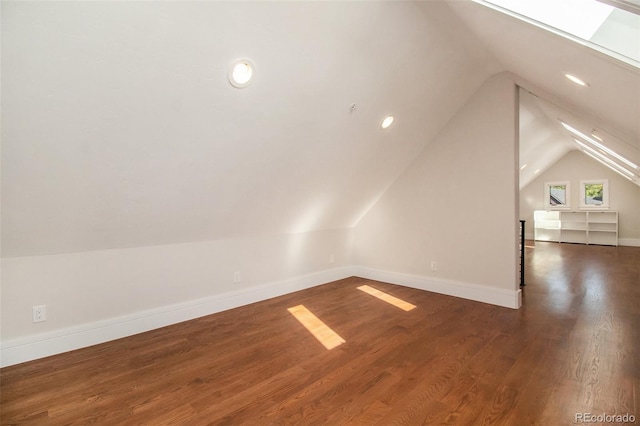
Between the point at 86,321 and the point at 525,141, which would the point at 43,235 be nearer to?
the point at 86,321

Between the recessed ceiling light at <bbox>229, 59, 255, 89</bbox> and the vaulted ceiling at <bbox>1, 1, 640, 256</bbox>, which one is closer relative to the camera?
the vaulted ceiling at <bbox>1, 1, 640, 256</bbox>

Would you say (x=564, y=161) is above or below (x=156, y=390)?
above

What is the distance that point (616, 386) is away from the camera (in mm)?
2002

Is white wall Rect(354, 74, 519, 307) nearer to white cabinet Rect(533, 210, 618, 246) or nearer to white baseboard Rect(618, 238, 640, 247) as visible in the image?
→ white cabinet Rect(533, 210, 618, 246)

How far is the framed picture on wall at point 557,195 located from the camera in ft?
30.3

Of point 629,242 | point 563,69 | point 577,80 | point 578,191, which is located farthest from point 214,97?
point 629,242

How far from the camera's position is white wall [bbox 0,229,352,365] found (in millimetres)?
2428

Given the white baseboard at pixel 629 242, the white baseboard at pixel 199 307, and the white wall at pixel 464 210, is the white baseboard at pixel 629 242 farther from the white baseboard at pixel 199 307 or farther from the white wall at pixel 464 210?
the white wall at pixel 464 210

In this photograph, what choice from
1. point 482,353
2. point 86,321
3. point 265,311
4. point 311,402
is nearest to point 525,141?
point 482,353

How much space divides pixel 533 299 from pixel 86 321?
466cm

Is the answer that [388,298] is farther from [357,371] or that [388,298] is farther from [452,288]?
[357,371]

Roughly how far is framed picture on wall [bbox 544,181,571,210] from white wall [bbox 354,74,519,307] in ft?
24.6

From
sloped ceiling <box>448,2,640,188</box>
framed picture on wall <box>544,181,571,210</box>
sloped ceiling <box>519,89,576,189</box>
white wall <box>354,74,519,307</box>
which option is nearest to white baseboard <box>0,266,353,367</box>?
white wall <box>354,74,519,307</box>

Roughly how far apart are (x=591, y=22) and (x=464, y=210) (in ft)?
8.31
